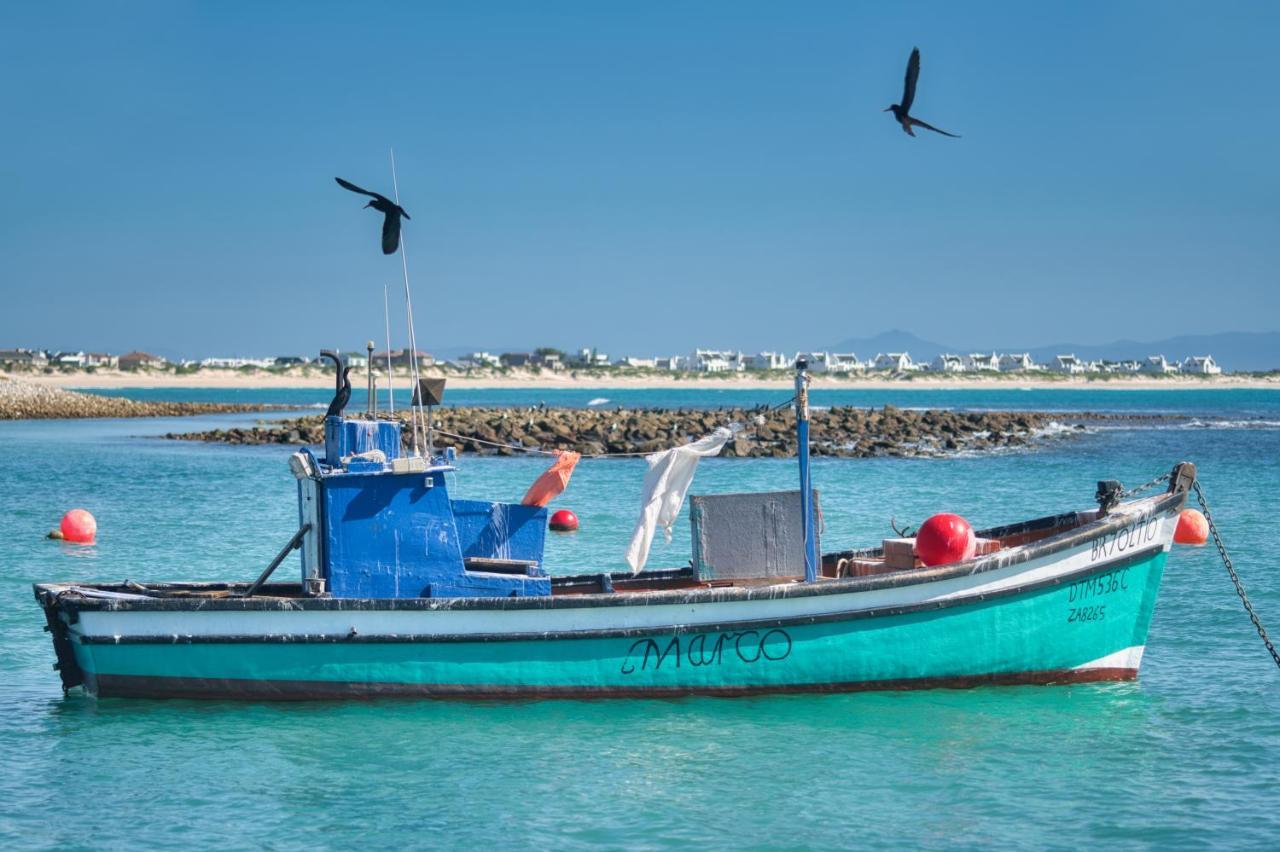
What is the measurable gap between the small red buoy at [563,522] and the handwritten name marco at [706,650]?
44.2 ft

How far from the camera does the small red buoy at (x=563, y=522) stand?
25.2m

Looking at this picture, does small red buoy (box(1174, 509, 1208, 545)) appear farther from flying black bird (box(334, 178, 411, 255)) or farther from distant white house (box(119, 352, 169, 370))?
distant white house (box(119, 352, 169, 370))

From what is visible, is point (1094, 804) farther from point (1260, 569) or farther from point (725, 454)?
point (725, 454)

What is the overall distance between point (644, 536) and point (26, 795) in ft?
18.5

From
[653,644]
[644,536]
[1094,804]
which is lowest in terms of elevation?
[1094,804]

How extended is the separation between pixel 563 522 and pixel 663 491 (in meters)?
12.9

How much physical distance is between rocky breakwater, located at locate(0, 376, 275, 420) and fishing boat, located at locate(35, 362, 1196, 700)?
2725 inches

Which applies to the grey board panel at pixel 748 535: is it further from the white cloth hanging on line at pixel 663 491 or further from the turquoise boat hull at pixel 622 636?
the turquoise boat hull at pixel 622 636

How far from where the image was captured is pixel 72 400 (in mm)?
→ 79562

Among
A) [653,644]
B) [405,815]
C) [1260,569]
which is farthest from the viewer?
[1260,569]

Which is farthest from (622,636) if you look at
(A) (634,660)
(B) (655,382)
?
(B) (655,382)

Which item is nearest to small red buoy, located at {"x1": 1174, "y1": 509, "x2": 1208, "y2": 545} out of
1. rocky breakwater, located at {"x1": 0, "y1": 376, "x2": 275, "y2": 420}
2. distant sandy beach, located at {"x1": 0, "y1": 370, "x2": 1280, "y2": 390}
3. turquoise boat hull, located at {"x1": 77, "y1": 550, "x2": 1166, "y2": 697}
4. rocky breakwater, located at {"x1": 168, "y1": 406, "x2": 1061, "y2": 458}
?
turquoise boat hull, located at {"x1": 77, "y1": 550, "x2": 1166, "y2": 697}

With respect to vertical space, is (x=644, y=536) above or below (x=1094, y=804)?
above

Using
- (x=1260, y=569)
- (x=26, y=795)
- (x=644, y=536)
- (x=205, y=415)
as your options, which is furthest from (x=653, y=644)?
(x=205, y=415)
